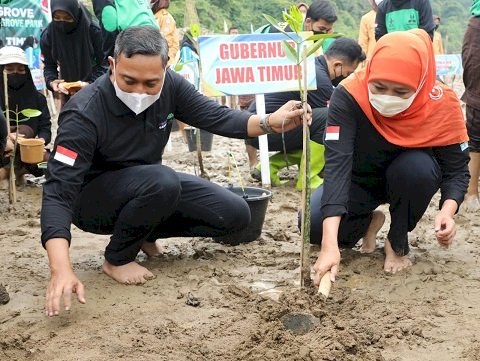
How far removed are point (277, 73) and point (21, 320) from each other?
9.87ft

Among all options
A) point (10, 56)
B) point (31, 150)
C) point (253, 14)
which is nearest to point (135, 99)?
point (31, 150)

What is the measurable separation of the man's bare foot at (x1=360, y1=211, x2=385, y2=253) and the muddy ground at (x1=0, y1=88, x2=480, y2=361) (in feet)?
0.29

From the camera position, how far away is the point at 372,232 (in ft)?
10.5

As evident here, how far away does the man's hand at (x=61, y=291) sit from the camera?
213cm

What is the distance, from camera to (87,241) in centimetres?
356

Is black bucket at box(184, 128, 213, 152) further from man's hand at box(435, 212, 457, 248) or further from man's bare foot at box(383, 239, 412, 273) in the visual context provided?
man's hand at box(435, 212, 457, 248)

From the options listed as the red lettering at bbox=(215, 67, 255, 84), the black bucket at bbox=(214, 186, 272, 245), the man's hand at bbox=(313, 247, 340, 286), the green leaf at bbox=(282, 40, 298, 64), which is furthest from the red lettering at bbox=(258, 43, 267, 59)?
the man's hand at bbox=(313, 247, 340, 286)

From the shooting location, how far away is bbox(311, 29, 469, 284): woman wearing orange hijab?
8.50 ft

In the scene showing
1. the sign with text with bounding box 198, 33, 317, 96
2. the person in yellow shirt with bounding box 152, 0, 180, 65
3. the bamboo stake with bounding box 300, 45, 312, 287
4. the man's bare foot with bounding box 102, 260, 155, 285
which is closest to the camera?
the bamboo stake with bounding box 300, 45, 312, 287

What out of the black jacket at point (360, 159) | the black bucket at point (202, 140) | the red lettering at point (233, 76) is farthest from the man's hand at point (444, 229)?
the black bucket at point (202, 140)

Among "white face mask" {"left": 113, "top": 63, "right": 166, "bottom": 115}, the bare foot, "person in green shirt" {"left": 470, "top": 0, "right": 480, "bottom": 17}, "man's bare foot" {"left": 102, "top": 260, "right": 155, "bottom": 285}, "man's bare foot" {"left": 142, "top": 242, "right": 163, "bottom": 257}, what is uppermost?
"person in green shirt" {"left": 470, "top": 0, "right": 480, "bottom": 17}

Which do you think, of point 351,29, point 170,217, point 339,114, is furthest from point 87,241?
point 351,29

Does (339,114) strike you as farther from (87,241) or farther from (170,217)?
(87,241)

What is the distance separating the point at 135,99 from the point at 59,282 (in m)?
0.89
